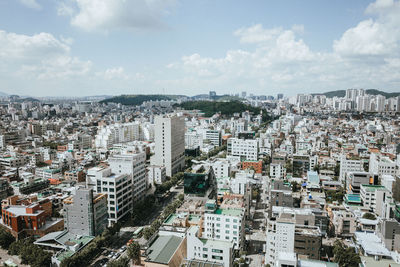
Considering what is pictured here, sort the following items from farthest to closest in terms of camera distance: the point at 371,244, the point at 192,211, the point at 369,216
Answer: the point at 369,216 → the point at 192,211 → the point at 371,244

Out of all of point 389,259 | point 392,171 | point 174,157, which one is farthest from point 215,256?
point 392,171

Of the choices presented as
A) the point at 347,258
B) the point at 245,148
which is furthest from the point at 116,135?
the point at 347,258

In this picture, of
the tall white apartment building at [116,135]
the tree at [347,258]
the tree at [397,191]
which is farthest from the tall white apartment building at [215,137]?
the tree at [347,258]

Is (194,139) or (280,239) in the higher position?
(194,139)

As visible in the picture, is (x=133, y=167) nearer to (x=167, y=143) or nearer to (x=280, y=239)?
(x=167, y=143)

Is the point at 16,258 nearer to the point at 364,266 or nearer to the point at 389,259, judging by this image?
the point at 364,266

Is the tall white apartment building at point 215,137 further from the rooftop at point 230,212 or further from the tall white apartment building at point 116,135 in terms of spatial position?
the rooftop at point 230,212

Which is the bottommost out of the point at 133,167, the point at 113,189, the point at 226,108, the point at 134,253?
the point at 134,253

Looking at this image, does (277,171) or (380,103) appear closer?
(277,171)
